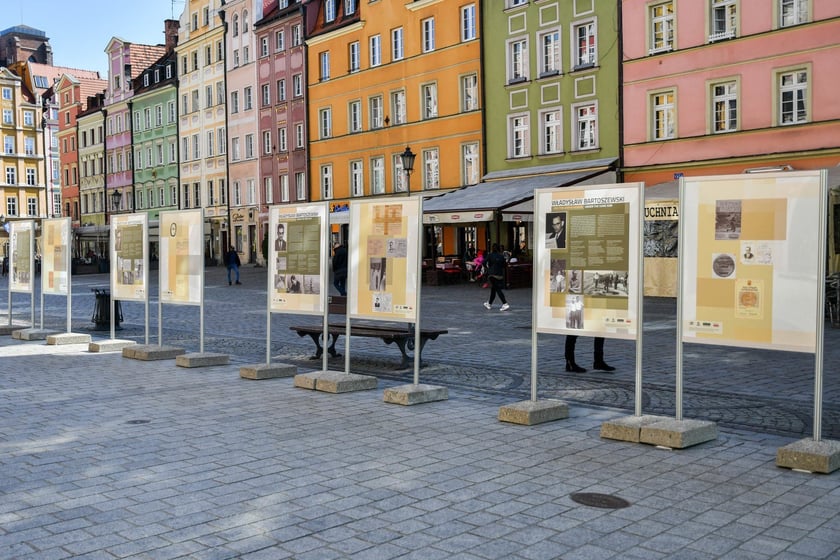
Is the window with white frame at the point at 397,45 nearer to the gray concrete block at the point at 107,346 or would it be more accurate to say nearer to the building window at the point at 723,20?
the building window at the point at 723,20

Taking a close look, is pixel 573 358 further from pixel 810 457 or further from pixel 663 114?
pixel 663 114

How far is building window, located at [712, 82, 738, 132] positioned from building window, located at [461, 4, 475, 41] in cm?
1167

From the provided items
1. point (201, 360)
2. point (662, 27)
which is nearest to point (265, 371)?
point (201, 360)

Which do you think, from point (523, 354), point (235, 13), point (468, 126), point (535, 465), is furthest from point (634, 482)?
point (235, 13)

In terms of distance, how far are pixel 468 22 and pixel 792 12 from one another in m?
14.1

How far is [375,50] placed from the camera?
141ft

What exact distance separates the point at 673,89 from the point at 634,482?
25.5m

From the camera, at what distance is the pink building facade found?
26.1 metres

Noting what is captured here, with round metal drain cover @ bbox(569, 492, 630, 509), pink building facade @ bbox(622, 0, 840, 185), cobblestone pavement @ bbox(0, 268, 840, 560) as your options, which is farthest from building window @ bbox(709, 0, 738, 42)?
round metal drain cover @ bbox(569, 492, 630, 509)

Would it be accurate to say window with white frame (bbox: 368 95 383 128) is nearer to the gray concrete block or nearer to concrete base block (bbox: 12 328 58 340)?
concrete base block (bbox: 12 328 58 340)

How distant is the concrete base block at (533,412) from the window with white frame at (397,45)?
34.5 meters

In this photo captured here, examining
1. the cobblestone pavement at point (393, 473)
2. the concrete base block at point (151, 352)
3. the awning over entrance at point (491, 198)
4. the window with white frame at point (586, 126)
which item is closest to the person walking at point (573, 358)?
the cobblestone pavement at point (393, 473)

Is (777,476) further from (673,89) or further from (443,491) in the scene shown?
(673,89)

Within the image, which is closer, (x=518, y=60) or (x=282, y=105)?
(x=518, y=60)
